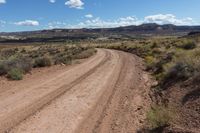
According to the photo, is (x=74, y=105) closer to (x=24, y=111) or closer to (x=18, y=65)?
(x=24, y=111)

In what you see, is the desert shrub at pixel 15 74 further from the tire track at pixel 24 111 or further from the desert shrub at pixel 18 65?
the tire track at pixel 24 111

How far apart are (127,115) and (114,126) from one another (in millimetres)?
1567

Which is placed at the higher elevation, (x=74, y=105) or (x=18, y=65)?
(x=74, y=105)

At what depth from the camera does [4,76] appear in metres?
22.3

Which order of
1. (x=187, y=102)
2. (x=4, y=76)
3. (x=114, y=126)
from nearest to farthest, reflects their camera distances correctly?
(x=114, y=126)
(x=187, y=102)
(x=4, y=76)

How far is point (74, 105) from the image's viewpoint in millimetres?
13500

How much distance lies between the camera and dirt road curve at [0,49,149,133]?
10.5 m

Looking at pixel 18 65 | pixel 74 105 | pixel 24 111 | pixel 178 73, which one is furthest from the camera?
pixel 18 65

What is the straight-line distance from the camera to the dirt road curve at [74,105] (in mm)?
10531

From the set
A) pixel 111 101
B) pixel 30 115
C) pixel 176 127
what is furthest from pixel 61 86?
pixel 176 127

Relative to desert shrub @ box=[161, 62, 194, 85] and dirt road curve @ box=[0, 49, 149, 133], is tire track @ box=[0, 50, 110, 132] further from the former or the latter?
desert shrub @ box=[161, 62, 194, 85]

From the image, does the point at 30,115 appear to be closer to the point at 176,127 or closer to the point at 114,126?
the point at 114,126

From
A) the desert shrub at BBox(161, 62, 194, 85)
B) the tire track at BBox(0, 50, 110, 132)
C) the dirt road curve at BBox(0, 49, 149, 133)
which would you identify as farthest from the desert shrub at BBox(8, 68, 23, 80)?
the desert shrub at BBox(161, 62, 194, 85)

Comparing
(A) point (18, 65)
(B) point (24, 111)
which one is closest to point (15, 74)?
(A) point (18, 65)
